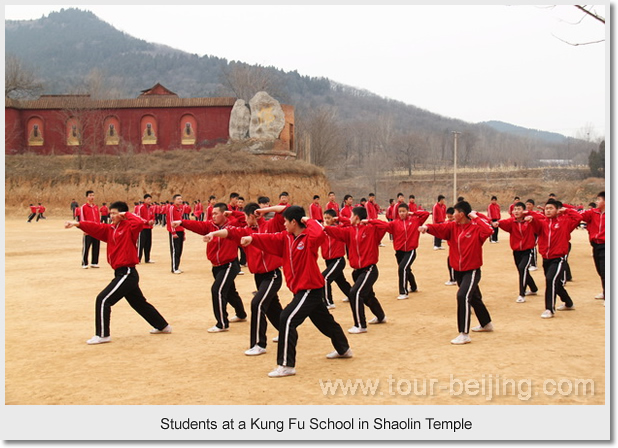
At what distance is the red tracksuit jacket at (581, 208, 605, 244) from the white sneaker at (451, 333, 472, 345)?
4.41 m

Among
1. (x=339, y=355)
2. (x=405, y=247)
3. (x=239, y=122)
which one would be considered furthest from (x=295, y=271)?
(x=239, y=122)

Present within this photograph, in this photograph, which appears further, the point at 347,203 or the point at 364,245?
the point at 347,203

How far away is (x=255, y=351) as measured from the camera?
789 cm

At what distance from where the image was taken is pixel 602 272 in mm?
11633

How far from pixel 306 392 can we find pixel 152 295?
24.3 feet

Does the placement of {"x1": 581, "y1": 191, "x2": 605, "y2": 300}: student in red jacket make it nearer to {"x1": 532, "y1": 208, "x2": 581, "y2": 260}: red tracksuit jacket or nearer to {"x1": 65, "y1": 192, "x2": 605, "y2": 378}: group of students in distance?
{"x1": 65, "y1": 192, "x2": 605, "y2": 378}: group of students in distance

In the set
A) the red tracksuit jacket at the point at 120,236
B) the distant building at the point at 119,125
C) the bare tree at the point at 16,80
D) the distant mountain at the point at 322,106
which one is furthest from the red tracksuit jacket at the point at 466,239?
the bare tree at the point at 16,80

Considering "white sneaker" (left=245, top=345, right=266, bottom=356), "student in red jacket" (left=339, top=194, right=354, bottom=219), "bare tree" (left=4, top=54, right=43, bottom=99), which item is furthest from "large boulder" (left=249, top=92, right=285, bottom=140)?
"white sneaker" (left=245, top=345, right=266, bottom=356)

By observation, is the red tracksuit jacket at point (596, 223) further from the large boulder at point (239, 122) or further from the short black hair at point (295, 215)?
the large boulder at point (239, 122)

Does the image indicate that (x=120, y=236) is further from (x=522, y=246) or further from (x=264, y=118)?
(x=264, y=118)

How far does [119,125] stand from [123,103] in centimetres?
212

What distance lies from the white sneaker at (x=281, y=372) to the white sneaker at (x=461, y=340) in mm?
2523

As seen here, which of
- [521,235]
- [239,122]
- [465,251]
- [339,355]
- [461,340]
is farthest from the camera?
[239,122]

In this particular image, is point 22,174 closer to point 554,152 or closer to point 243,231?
point 243,231
